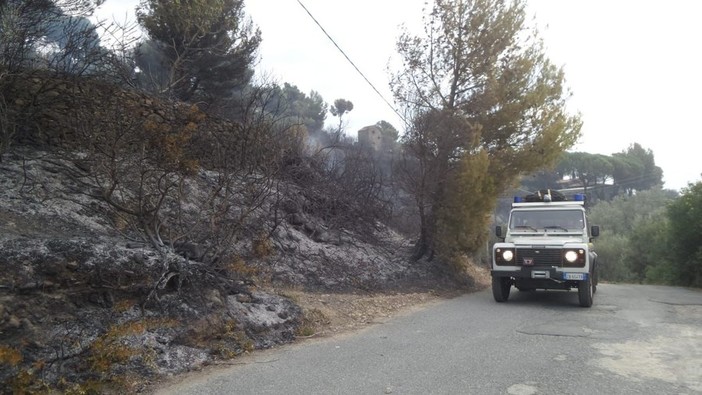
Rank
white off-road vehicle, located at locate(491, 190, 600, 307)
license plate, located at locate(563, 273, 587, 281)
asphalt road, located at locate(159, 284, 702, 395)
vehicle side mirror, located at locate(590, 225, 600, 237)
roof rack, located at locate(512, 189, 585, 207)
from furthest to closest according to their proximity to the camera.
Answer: roof rack, located at locate(512, 189, 585, 207)
vehicle side mirror, located at locate(590, 225, 600, 237)
white off-road vehicle, located at locate(491, 190, 600, 307)
license plate, located at locate(563, 273, 587, 281)
asphalt road, located at locate(159, 284, 702, 395)

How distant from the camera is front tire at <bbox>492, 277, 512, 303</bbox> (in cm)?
1094

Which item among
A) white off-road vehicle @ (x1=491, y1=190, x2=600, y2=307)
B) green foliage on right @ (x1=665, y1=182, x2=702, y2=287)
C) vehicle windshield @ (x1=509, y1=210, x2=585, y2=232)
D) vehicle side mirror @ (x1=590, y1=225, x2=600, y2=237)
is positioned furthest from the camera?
green foliage on right @ (x1=665, y1=182, x2=702, y2=287)

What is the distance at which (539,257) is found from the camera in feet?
33.6

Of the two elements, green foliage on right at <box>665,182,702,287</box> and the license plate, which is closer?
the license plate

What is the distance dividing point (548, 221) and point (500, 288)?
6.57 ft

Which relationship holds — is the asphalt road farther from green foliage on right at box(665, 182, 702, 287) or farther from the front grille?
green foliage on right at box(665, 182, 702, 287)

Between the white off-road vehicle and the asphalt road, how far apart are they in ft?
3.10

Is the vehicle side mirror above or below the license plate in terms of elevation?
above

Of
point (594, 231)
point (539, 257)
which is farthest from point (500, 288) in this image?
point (594, 231)

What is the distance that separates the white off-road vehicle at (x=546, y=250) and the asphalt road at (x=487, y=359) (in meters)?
0.94

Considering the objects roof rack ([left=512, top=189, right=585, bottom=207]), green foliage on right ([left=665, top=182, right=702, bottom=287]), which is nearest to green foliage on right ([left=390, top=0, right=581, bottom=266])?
roof rack ([left=512, top=189, right=585, bottom=207])

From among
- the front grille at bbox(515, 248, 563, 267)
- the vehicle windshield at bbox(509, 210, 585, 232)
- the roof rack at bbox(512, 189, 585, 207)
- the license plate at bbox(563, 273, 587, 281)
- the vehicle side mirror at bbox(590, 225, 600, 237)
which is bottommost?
the license plate at bbox(563, 273, 587, 281)

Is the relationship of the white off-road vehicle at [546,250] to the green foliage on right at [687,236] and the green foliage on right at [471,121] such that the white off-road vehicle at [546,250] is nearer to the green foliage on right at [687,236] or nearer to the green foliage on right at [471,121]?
the green foliage on right at [471,121]

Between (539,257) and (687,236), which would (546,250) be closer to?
(539,257)
